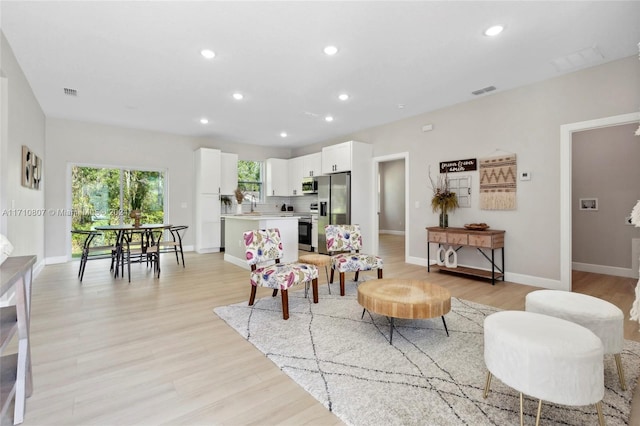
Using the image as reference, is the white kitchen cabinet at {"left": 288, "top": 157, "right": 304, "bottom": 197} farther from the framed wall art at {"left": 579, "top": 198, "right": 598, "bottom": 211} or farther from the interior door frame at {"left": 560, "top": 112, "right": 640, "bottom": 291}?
the framed wall art at {"left": 579, "top": 198, "right": 598, "bottom": 211}

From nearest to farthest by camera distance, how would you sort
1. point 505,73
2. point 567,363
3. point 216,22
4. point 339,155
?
point 567,363 < point 216,22 < point 505,73 < point 339,155

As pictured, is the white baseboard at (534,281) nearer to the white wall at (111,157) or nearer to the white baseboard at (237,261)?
the white baseboard at (237,261)

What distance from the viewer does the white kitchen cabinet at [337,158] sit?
6336 mm

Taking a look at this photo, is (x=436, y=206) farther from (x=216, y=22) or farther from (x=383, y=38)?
(x=216, y=22)

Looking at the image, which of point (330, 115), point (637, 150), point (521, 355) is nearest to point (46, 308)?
point (521, 355)

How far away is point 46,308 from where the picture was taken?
10.7 feet

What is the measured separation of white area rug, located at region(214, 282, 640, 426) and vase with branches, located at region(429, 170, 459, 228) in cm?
198

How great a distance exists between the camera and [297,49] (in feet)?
10.5

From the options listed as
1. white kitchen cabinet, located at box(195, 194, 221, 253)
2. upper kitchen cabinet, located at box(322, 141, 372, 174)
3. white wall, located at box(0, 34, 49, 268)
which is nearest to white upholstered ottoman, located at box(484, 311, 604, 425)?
white wall, located at box(0, 34, 49, 268)

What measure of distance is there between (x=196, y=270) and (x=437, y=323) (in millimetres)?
3987

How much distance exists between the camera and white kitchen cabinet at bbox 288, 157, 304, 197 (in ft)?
26.3

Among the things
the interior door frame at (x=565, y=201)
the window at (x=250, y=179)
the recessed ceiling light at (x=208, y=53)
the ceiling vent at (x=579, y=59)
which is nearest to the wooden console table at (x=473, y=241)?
the interior door frame at (x=565, y=201)

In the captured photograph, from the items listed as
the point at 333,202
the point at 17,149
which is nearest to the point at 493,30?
the point at 333,202

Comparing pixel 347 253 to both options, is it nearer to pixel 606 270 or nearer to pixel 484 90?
pixel 484 90
